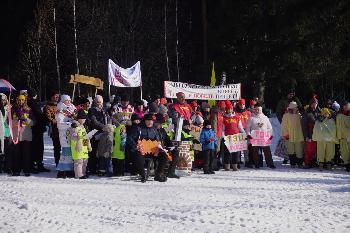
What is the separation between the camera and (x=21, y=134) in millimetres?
11680

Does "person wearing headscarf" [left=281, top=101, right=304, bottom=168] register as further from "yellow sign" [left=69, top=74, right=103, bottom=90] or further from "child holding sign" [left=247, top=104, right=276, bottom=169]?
"yellow sign" [left=69, top=74, right=103, bottom=90]

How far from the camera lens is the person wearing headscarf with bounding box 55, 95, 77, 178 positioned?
1147cm

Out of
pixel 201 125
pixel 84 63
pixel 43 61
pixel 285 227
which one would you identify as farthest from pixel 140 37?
pixel 285 227

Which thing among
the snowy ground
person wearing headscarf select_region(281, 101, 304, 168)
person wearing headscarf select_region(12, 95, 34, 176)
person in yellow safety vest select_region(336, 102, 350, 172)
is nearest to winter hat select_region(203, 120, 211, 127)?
the snowy ground

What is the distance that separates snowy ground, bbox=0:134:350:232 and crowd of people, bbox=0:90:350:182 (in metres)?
0.61

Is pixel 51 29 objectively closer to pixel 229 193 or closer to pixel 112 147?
pixel 112 147

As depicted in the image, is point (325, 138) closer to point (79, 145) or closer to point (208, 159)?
point (208, 159)

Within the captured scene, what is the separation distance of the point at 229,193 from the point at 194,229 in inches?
115

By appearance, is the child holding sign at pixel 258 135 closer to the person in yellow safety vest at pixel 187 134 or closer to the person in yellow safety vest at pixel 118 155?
the person in yellow safety vest at pixel 187 134

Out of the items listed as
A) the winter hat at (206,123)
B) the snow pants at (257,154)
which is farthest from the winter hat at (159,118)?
the snow pants at (257,154)

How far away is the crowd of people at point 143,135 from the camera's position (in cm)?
1131

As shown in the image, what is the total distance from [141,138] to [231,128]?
3208 millimetres

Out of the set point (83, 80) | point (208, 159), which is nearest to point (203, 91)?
point (208, 159)

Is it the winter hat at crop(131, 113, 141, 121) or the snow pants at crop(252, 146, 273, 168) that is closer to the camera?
the winter hat at crop(131, 113, 141, 121)
